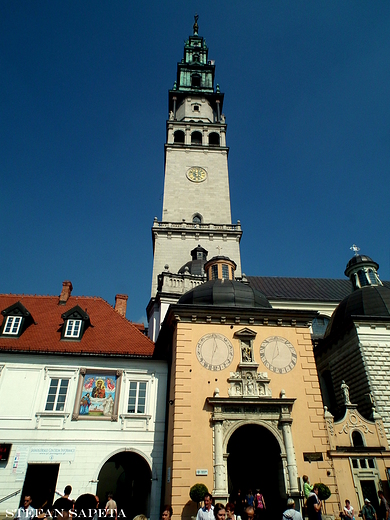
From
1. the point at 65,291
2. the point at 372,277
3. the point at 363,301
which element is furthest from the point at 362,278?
the point at 65,291

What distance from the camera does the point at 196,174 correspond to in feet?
146

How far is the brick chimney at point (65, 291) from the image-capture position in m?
24.7

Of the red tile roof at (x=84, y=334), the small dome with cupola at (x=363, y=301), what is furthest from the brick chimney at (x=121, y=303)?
the small dome with cupola at (x=363, y=301)

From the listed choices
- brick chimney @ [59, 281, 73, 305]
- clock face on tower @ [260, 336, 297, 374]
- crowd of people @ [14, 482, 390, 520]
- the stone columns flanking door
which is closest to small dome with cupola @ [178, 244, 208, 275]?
brick chimney @ [59, 281, 73, 305]

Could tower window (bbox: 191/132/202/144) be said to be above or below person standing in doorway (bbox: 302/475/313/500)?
above

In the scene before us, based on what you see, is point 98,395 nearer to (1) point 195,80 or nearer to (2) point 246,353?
(2) point 246,353

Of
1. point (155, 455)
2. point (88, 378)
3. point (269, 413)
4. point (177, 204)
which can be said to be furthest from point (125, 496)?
point (177, 204)

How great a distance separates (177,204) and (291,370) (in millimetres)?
26927

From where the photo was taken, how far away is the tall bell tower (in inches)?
1483

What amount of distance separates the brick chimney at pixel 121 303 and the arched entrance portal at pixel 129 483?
933 cm

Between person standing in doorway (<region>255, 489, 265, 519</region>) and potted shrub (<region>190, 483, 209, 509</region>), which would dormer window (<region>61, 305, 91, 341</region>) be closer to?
potted shrub (<region>190, 483, 209, 509</region>)

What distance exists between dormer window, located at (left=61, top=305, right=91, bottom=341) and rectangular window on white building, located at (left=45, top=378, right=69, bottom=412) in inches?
96.6

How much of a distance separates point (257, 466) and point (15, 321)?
45.4 feet

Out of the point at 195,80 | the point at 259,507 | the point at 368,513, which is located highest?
the point at 195,80
